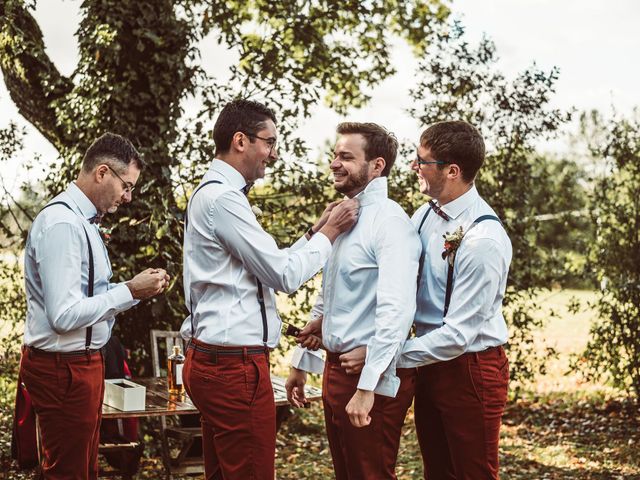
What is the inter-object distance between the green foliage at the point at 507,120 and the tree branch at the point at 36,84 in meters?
3.62

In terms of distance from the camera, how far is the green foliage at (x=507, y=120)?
28.2ft

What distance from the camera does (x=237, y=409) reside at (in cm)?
319

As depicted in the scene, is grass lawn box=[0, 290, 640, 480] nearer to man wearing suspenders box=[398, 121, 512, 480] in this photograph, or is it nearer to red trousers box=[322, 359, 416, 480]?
man wearing suspenders box=[398, 121, 512, 480]

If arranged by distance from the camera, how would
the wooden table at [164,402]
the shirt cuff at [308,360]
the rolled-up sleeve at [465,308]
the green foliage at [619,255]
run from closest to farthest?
the rolled-up sleeve at [465,308], the shirt cuff at [308,360], the wooden table at [164,402], the green foliage at [619,255]

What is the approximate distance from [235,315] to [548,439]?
249 inches

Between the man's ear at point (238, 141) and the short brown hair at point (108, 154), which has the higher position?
the short brown hair at point (108, 154)

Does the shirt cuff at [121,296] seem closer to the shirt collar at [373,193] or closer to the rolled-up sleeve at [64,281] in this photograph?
the rolled-up sleeve at [64,281]

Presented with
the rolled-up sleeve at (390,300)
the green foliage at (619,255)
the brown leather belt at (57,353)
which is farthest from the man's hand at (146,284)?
the green foliage at (619,255)

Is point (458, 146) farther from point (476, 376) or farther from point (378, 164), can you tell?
point (476, 376)

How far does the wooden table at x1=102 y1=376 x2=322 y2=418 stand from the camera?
4906mm

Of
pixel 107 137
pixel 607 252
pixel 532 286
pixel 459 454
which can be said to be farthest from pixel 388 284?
pixel 607 252

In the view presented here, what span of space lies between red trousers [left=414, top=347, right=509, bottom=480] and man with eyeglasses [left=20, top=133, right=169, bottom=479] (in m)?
1.34

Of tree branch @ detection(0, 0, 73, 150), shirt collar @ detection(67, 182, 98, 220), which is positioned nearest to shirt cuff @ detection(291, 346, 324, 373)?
shirt collar @ detection(67, 182, 98, 220)

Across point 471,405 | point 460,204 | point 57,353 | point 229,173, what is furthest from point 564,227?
point 57,353
